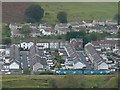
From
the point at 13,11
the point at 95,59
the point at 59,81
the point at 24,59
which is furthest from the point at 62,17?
the point at 59,81

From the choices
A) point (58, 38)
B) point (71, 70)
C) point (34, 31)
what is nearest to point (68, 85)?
point (71, 70)

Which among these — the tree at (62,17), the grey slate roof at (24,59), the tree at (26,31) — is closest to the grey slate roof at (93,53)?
the grey slate roof at (24,59)

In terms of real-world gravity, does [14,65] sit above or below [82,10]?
below

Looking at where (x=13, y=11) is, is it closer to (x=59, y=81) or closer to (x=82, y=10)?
(x=82, y=10)

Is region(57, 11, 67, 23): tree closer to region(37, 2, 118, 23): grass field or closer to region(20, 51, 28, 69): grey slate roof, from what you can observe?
region(37, 2, 118, 23): grass field

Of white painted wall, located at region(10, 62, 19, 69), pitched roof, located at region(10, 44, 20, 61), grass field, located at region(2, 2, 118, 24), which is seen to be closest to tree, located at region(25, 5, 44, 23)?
grass field, located at region(2, 2, 118, 24)

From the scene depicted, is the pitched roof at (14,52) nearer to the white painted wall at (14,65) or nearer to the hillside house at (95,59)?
the white painted wall at (14,65)

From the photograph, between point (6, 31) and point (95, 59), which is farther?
point (6, 31)

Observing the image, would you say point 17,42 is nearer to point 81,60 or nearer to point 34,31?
point 34,31

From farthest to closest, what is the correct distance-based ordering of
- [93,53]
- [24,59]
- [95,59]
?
[93,53] → [24,59] → [95,59]
